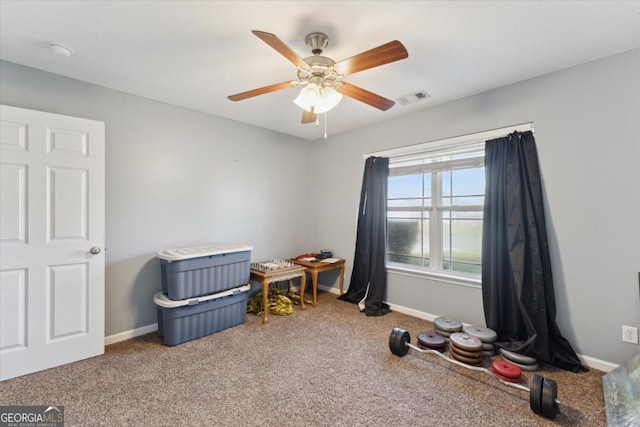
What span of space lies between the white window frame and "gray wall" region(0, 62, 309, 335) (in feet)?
5.92

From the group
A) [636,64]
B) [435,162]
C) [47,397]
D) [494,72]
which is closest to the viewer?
[47,397]

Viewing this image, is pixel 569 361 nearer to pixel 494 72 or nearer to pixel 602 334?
pixel 602 334

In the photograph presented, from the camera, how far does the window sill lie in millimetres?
2875

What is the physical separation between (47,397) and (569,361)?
3884 mm

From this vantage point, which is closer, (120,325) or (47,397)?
(47,397)

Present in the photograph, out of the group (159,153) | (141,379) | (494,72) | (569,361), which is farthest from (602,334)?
(159,153)

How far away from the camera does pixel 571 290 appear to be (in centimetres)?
229

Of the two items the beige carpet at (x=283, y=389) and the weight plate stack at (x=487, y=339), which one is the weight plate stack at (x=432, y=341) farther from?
the weight plate stack at (x=487, y=339)

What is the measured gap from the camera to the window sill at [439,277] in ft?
9.43

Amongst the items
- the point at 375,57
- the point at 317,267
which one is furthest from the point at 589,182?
the point at 317,267

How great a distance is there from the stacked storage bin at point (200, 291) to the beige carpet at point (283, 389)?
7.2 inches

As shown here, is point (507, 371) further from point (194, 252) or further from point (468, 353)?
point (194, 252)

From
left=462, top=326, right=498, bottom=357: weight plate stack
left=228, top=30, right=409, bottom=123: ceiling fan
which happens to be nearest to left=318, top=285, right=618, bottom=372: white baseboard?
left=462, top=326, right=498, bottom=357: weight plate stack

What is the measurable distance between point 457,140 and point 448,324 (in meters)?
1.92
